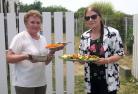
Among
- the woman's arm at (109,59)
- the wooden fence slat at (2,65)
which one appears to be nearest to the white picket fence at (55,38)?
the wooden fence slat at (2,65)

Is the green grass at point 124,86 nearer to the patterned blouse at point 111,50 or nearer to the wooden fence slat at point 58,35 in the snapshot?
the wooden fence slat at point 58,35

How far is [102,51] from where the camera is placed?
14.8 feet

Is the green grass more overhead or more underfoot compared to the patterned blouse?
more underfoot

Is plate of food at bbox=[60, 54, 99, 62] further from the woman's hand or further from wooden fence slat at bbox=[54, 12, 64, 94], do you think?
wooden fence slat at bbox=[54, 12, 64, 94]

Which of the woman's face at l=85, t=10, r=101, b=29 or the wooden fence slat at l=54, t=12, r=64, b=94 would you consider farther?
the wooden fence slat at l=54, t=12, r=64, b=94

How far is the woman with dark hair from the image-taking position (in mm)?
4523

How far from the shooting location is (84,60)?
4.42 metres

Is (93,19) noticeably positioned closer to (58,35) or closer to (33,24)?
(33,24)

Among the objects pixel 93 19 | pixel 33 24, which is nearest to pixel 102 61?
pixel 93 19

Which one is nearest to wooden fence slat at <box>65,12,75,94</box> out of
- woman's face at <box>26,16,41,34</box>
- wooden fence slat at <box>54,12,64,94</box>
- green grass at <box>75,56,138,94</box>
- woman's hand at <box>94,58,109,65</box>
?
wooden fence slat at <box>54,12,64,94</box>

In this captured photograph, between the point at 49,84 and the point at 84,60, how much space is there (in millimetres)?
2671

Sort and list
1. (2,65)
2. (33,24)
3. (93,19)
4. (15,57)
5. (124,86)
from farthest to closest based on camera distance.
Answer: (124,86) < (2,65) < (93,19) < (33,24) < (15,57)

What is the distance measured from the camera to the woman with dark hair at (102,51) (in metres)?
4.52

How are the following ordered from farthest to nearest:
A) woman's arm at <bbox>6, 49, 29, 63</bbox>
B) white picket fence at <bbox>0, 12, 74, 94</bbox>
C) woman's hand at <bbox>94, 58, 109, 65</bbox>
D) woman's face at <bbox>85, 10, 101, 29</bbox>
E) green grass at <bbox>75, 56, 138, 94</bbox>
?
green grass at <bbox>75, 56, 138, 94</bbox> → white picket fence at <bbox>0, 12, 74, 94</bbox> → woman's face at <bbox>85, 10, 101, 29</bbox> → woman's hand at <bbox>94, 58, 109, 65</bbox> → woman's arm at <bbox>6, 49, 29, 63</bbox>
